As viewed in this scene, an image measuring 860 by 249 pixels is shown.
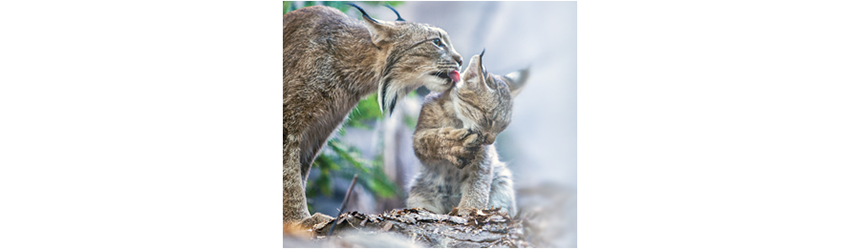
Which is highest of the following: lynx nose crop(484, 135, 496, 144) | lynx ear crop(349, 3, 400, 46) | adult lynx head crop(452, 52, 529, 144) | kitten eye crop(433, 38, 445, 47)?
lynx ear crop(349, 3, 400, 46)

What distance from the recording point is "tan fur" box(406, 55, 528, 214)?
8.43 feet

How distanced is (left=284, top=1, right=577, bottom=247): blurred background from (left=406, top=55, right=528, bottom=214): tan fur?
0.15 feet

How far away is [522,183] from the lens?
8.64 feet

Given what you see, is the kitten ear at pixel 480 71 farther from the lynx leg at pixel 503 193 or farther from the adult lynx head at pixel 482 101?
the lynx leg at pixel 503 193

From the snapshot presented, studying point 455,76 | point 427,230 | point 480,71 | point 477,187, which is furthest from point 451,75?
point 427,230

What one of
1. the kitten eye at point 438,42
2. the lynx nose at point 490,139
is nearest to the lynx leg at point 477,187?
the lynx nose at point 490,139

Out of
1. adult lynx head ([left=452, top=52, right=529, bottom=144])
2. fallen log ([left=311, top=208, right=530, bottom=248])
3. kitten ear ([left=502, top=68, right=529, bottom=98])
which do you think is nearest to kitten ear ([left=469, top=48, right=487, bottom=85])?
adult lynx head ([left=452, top=52, right=529, bottom=144])

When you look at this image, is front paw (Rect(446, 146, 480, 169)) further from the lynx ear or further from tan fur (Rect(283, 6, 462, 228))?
the lynx ear

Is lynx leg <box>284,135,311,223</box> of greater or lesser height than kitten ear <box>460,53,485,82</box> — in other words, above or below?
below

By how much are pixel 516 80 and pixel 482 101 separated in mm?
214

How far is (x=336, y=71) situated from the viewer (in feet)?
8.66

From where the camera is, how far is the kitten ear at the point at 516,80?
2617mm

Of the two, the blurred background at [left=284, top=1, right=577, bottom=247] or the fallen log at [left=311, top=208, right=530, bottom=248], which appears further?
the blurred background at [left=284, top=1, right=577, bottom=247]

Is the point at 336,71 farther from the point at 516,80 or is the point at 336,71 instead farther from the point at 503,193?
the point at 503,193
